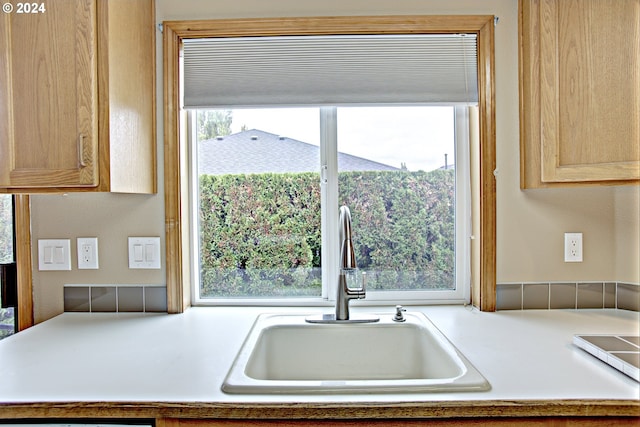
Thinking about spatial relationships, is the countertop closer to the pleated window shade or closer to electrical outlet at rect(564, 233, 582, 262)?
electrical outlet at rect(564, 233, 582, 262)

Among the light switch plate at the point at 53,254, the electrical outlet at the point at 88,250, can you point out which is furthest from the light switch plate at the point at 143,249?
the light switch plate at the point at 53,254

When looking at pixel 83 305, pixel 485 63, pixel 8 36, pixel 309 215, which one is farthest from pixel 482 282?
pixel 8 36

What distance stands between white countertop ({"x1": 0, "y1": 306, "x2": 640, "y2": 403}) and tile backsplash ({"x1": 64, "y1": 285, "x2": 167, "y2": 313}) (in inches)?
1.4

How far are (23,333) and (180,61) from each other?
3.58 feet

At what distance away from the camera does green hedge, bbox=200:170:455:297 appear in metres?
1.63

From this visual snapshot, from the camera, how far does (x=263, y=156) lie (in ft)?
5.41

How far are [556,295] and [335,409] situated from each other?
3.53 feet

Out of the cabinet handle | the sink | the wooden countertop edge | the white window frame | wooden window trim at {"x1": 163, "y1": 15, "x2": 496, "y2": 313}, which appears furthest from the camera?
the white window frame

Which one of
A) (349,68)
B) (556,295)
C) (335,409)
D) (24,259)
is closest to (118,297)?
(24,259)

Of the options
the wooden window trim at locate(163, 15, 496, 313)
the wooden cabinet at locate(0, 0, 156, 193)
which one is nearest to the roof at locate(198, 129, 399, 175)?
the wooden window trim at locate(163, 15, 496, 313)

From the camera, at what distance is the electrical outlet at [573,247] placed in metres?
1.51

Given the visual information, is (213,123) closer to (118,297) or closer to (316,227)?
(316,227)

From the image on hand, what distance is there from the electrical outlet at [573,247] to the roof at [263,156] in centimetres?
70

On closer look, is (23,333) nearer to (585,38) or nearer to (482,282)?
(482,282)
